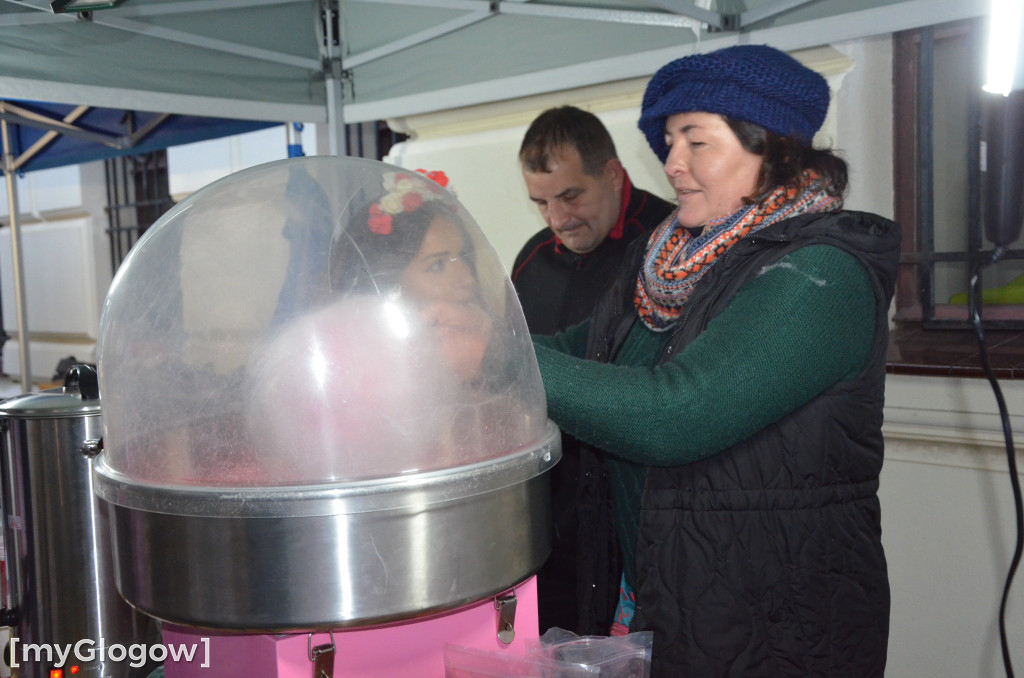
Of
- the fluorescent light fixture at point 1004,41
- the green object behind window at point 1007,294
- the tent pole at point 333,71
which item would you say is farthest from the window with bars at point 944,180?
the tent pole at point 333,71

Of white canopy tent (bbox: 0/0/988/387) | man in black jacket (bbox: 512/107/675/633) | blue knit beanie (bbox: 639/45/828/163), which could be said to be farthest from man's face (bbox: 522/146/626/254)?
blue knit beanie (bbox: 639/45/828/163)

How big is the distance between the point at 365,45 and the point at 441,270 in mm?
1745

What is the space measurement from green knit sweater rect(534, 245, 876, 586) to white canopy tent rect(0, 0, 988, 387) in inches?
34.2

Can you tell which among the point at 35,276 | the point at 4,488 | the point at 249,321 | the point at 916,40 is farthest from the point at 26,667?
the point at 35,276

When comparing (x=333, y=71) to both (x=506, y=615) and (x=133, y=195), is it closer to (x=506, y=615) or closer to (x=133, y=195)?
(x=506, y=615)

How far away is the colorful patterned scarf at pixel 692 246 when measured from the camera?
3.46 ft

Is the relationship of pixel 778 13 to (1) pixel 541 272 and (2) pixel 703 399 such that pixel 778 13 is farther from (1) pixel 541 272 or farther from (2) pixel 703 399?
(2) pixel 703 399

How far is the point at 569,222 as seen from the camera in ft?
6.05

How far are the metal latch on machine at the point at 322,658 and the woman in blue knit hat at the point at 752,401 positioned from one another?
1.13 ft

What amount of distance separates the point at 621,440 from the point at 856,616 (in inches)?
16.5

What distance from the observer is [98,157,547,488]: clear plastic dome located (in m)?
0.61

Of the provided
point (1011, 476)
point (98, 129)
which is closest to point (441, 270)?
point (1011, 476)

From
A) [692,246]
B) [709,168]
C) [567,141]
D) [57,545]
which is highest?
[567,141]

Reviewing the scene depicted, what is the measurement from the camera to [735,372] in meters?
0.89
